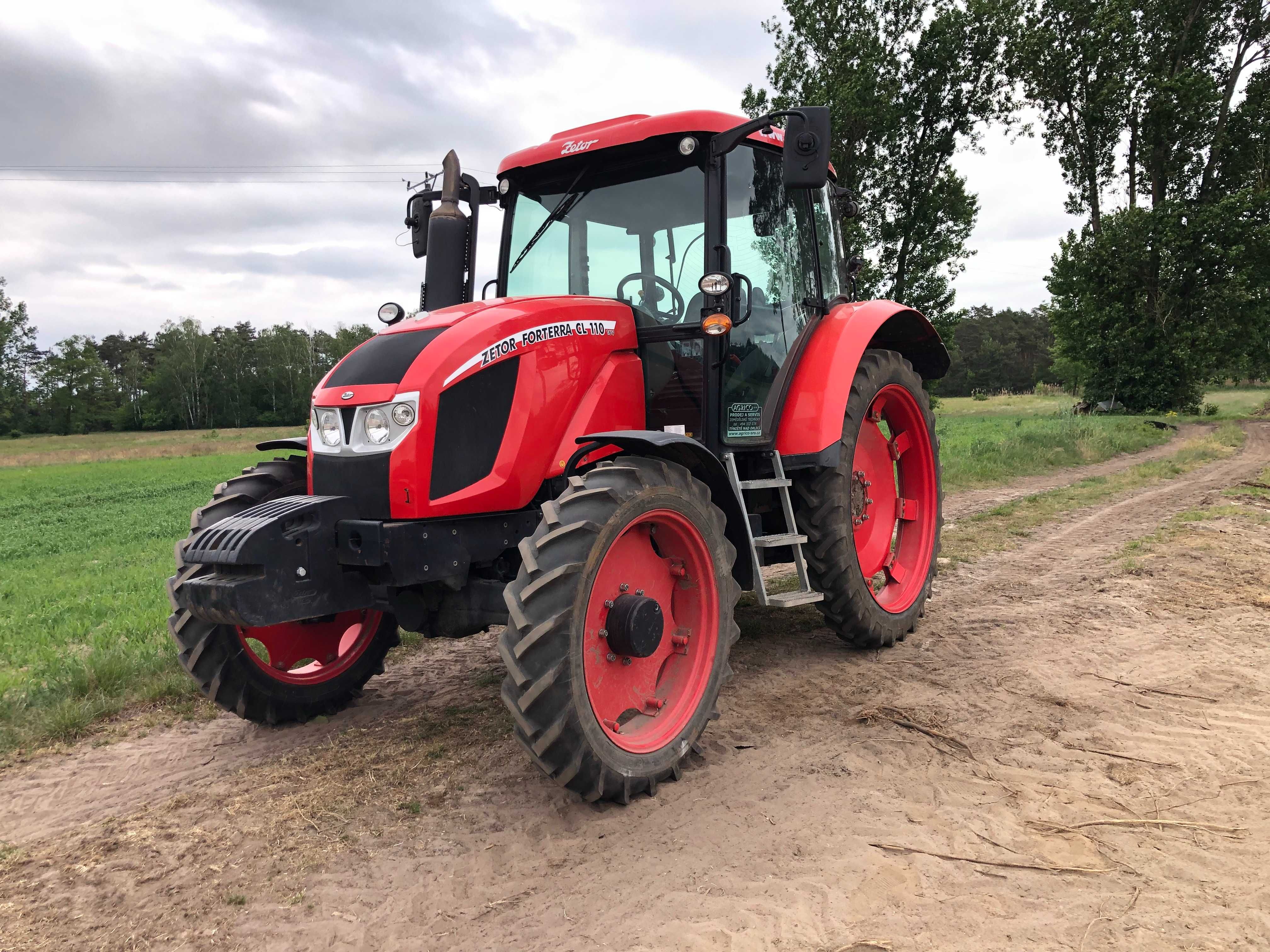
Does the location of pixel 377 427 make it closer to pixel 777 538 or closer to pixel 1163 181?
pixel 777 538

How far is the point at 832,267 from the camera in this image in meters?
5.38

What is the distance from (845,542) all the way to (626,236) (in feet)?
6.48

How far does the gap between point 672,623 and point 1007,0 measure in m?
23.6

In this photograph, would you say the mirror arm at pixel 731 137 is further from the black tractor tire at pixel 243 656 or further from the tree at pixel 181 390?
the tree at pixel 181 390

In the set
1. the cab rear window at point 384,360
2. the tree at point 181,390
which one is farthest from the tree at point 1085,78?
the tree at point 181,390

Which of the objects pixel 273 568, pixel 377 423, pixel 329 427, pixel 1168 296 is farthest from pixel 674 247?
pixel 1168 296

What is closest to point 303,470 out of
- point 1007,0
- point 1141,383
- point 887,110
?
point 887,110

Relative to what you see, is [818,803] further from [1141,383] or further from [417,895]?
[1141,383]

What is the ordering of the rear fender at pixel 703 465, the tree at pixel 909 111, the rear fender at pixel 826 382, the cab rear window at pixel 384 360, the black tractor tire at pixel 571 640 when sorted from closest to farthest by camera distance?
the black tractor tire at pixel 571 640, the rear fender at pixel 703 465, the cab rear window at pixel 384 360, the rear fender at pixel 826 382, the tree at pixel 909 111

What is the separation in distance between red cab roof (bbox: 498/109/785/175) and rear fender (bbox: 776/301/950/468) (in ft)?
3.80

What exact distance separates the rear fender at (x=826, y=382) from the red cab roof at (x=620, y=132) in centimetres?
116

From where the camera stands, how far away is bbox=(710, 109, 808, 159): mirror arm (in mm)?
4082

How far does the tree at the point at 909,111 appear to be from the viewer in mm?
21594

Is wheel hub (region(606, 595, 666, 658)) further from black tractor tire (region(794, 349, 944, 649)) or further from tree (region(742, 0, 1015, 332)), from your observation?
tree (region(742, 0, 1015, 332))
